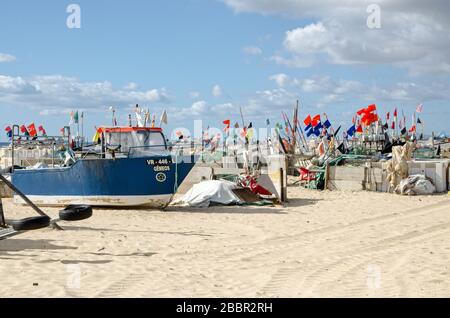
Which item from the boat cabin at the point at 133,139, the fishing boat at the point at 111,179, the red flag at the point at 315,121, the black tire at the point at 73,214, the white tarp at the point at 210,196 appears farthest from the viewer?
the red flag at the point at 315,121

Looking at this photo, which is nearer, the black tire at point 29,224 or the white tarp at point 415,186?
the black tire at point 29,224

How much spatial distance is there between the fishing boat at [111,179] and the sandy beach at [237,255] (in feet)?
1.77

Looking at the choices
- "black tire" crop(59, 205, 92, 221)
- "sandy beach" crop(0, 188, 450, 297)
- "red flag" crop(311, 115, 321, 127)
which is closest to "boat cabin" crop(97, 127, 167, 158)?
"sandy beach" crop(0, 188, 450, 297)

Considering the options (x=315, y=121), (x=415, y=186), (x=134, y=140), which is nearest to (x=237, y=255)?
(x=134, y=140)

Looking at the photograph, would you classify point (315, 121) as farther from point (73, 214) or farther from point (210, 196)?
point (73, 214)

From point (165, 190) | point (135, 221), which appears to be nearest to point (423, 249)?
point (135, 221)

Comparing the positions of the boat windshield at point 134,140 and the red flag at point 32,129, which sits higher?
the red flag at point 32,129

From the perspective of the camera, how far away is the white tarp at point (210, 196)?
14.5 metres

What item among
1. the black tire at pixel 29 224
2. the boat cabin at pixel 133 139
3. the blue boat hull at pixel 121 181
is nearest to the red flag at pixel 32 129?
the boat cabin at pixel 133 139

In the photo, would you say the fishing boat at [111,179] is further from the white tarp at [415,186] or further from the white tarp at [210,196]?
the white tarp at [415,186]

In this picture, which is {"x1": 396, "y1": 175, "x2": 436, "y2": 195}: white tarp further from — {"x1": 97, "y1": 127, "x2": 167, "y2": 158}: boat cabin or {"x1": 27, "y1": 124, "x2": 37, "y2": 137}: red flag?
{"x1": 27, "y1": 124, "x2": 37, "y2": 137}: red flag

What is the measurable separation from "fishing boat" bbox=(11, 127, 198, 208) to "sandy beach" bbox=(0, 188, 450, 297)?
1.77 ft
